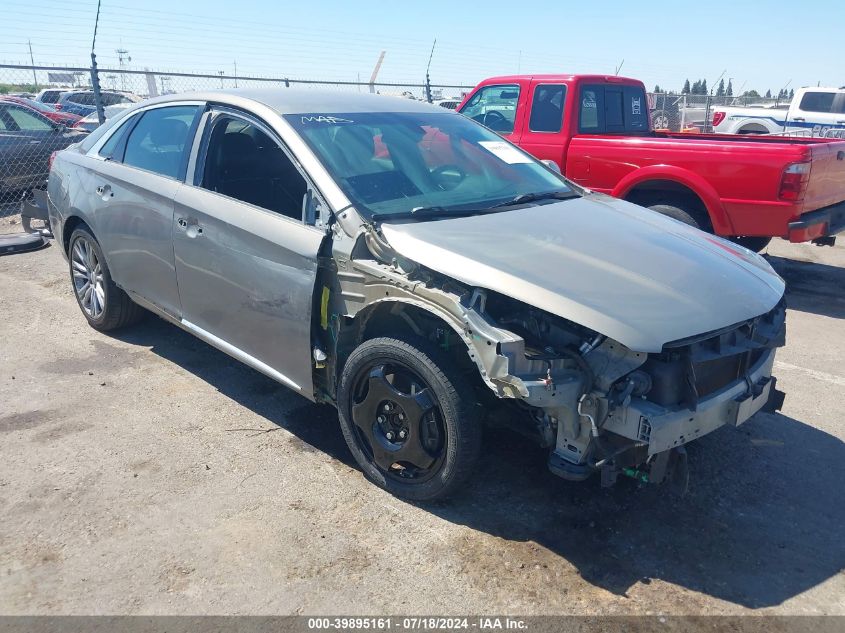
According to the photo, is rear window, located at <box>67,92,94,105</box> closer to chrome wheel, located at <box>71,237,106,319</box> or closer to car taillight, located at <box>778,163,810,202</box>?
chrome wheel, located at <box>71,237,106,319</box>

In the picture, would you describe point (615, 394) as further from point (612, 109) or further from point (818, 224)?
point (612, 109)

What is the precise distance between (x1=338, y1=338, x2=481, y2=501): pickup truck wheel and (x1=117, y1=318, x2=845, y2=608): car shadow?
0.23 m

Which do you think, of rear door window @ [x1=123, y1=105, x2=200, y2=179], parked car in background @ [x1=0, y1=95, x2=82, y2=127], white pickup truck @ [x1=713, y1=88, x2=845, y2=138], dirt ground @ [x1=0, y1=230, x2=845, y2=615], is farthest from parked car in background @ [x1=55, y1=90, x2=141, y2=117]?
dirt ground @ [x1=0, y1=230, x2=845, y2=615]

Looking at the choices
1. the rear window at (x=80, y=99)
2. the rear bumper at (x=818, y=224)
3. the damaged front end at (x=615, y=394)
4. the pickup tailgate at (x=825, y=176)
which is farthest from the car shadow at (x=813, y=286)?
the rear window at (x=80, y=99)

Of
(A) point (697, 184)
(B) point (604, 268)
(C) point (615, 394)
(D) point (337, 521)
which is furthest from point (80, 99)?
(C) point (615, 394)

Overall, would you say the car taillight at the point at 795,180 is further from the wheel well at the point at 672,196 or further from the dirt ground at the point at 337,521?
the dirt ground at the point at 337,521

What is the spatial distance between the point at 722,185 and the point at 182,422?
5.20 m

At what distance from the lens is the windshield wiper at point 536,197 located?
154 inches

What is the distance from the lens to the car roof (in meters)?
4.00

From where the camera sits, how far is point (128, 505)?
3363 millimetres

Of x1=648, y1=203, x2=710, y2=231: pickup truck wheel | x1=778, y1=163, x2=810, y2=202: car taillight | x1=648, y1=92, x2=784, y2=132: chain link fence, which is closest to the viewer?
x1=778, y1=163, x2=810, y2=202: car taillight

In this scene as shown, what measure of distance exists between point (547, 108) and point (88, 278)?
4971 mm

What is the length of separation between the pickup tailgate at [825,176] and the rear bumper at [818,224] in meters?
0.07

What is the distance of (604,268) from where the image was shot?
3.13 metres
